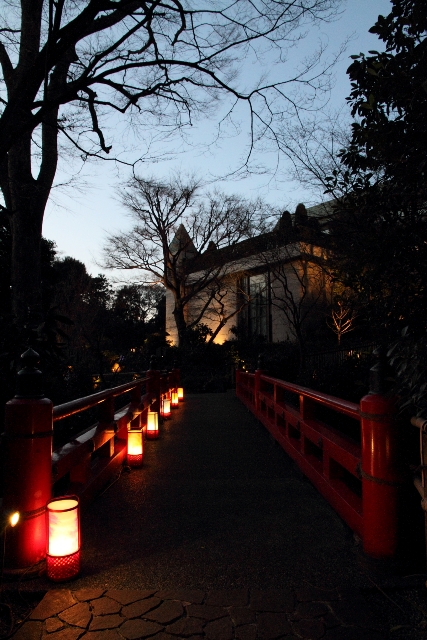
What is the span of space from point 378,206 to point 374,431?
6.40ft

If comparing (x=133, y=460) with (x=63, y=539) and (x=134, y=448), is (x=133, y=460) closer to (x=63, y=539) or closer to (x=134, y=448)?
(x=134, y=448)

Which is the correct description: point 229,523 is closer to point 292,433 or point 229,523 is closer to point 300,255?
point 292,433

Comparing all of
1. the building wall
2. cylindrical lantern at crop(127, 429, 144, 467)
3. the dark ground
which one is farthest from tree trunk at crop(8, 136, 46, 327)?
the building wall

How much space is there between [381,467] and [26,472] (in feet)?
6.89

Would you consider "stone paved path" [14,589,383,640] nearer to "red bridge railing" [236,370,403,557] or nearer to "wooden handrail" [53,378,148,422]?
"red bridge railing" [236,370,403,557]

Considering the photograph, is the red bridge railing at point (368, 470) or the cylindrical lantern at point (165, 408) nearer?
the red bridge railing at point (368, 470)

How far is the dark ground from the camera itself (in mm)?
2650

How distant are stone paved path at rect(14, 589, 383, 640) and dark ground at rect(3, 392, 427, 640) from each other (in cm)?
9

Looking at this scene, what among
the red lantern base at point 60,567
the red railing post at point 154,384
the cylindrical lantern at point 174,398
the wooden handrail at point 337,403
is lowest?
the cylindrical lantern at point 174,398

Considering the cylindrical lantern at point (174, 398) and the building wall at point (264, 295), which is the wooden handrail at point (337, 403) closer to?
the cylindrical lantern at point (174, 398)

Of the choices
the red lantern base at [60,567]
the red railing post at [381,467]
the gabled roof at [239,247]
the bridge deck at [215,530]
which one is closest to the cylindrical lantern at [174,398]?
the gabled roof at [239,247]

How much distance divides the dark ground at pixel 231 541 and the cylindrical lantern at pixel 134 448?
0.53 ft

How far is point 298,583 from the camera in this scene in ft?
8.96

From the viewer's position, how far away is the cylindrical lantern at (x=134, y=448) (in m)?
5.66
